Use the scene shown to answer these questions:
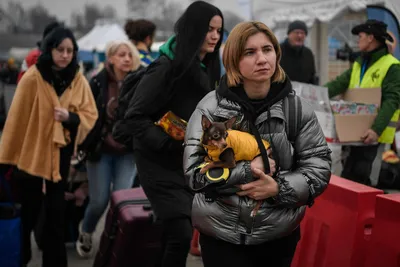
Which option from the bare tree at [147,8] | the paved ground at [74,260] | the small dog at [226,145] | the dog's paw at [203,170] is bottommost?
the bare tree at [147,8]

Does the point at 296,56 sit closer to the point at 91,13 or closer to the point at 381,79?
the point at 381,79

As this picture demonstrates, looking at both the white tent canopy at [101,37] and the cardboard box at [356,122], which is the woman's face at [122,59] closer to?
the cardboard box at [356,122]

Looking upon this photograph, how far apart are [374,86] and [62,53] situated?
2698 mm

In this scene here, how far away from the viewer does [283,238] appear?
313 centimetres

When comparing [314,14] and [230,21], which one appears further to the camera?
[230,21]

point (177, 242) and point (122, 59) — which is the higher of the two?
point (122, 59)

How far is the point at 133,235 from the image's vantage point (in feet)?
16.2

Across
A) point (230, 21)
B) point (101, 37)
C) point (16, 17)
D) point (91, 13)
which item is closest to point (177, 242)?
point (101, 37)

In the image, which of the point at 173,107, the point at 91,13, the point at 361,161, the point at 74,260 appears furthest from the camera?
the point at 91,13

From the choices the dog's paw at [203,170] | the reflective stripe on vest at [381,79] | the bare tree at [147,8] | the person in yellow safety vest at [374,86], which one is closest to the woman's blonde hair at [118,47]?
the person in yellow safety vest at [374,86]

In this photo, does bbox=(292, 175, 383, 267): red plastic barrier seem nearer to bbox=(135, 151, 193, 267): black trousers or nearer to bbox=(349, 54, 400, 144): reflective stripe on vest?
bbox=(135, 151, 193, 267): black trousers

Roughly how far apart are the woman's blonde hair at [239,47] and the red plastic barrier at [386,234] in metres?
1.02

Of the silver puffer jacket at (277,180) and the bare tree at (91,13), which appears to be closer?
the silver puffer jacket at (277,180)

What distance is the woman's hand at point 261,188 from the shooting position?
290cm
